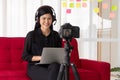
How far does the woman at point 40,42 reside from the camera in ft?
8.22

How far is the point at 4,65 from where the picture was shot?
296cm

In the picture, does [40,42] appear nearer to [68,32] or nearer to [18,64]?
[18,64]

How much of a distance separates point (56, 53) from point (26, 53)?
401mm

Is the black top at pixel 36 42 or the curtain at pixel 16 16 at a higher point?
the curtain at pixel 16 16

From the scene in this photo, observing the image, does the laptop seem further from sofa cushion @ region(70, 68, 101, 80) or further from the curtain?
the curtain

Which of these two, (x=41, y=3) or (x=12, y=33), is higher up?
(x=41, y=3)

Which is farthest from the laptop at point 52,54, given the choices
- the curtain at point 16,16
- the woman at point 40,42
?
the curtain at point 16,16

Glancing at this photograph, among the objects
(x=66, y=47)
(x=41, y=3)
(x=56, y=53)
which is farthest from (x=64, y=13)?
(x=66, y=47)

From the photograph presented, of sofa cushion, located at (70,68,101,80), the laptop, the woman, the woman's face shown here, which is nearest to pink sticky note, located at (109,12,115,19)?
sofa cushion, located at (70,68,101,80)

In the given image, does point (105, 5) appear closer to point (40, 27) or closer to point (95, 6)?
point (95, 6)

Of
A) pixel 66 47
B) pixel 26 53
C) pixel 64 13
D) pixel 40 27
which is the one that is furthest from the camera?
→ pixel 64 13

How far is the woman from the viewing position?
98.7 inches

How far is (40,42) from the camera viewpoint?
2668mm

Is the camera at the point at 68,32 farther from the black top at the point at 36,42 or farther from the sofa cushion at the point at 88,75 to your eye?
the sofa cushion at the point at 88,75
